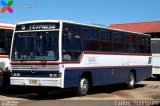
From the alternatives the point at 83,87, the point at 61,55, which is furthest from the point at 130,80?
the point at 61,55

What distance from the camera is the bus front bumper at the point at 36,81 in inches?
608

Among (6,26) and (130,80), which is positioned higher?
(6,26)

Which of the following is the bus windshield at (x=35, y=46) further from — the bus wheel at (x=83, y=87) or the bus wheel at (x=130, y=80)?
the bus wheel at (x=130, y=80)

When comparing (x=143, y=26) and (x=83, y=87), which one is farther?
(x=143, y=26)

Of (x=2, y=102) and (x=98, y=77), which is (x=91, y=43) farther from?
(x=2, y=102)

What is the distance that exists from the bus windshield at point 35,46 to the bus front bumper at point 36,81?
73 cm

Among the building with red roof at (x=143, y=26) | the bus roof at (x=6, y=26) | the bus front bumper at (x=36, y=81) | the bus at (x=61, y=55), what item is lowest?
the bus front bumper at (x=36, y=81)

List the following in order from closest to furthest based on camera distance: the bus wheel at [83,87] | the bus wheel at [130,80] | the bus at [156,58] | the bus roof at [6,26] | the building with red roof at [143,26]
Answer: the bus wheel at [83,87] → the bus roof at [6,26] → the bus wheel at [130,80] → the bus at [156,58] → the building with red roof at [143,26]

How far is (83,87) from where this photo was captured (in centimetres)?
1716

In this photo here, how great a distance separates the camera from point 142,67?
23.1 meters

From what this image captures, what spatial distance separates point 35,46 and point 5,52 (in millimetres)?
1751

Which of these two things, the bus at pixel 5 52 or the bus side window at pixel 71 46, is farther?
the bus at pixel 5 52

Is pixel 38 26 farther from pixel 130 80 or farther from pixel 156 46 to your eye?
pixel 156 46

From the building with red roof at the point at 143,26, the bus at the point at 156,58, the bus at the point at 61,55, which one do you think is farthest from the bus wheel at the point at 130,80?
the building with red roof at the point at 143,26
